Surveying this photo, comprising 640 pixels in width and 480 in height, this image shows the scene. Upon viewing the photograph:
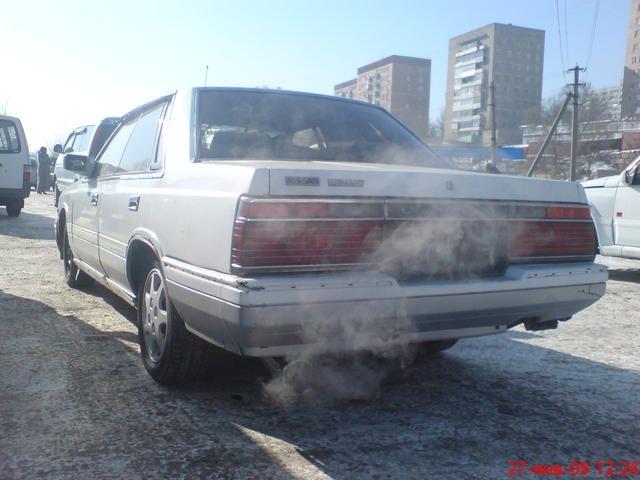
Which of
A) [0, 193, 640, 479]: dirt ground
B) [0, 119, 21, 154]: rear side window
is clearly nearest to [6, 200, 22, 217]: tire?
[0, 119, 21, 154]: rear side window

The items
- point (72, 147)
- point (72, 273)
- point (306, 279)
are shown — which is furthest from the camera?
point (72, 147)

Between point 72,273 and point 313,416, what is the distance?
384 centimetres

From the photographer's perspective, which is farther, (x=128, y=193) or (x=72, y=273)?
(x=72, y=273)

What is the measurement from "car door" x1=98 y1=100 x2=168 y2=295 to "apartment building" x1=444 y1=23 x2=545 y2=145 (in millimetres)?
99810

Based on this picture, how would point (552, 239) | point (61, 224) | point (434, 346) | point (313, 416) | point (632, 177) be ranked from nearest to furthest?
point (313, 416) → point (552, 239) → point (434, 346) → point (61, 224) → point (632, 177)

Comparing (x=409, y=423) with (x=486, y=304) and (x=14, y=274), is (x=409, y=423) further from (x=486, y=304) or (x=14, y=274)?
(x=14, y=274)

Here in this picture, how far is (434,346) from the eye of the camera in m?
4.03

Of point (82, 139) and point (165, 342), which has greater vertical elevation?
point (82, 139)

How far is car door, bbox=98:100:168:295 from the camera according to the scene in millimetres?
3682

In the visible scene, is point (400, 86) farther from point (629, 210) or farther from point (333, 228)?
point (333, 228)

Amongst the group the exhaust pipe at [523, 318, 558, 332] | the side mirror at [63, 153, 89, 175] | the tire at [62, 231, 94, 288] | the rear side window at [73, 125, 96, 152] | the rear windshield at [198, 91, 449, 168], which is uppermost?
the rear side window at [73, 125, 96, 152]

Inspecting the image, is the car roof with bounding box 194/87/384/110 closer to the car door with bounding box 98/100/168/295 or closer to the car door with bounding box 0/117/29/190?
the car door with bounding box 98/100/168/295

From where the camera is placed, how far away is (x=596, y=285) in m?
3.24

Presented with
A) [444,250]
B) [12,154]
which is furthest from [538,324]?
[12,154]
